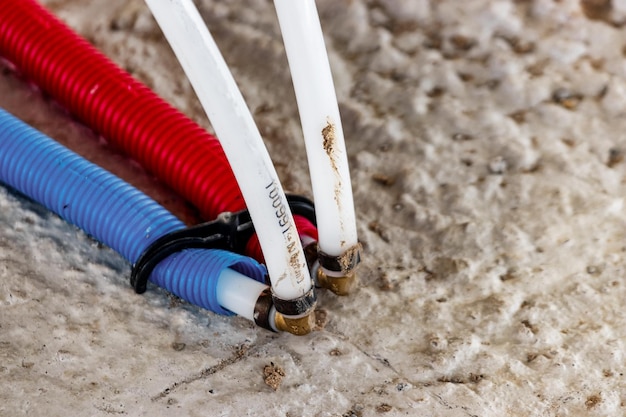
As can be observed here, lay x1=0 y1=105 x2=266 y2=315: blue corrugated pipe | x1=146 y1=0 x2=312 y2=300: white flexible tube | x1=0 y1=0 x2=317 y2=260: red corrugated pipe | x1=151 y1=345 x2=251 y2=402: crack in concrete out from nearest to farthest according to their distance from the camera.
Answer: x1=146 y1=0 x2=312 y2=300: white flexible tube → x1=151 y1=345 x2=251 y2=402: crack in concrete → x1=0 y1=105 x2=266 y2=315: blue corrugated pipe → x1=0 y1=0 x2=317 y2=260: red corrugated pipe

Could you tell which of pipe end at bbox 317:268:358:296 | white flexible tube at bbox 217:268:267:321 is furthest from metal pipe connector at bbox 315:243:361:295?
white flexible tube at bbox 217:268:267:321

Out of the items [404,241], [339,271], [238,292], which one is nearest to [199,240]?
[238,292]

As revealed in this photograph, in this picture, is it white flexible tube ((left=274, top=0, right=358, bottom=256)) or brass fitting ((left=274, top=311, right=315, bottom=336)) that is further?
brass fitting ((left=274, top=311, right=315, bottom=336))

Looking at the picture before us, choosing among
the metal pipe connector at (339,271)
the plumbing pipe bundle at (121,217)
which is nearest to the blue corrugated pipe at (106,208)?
the plumbing pipe bundle at (121,217)

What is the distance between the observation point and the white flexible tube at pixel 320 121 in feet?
3.28

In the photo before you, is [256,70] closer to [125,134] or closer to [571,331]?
[125,134]

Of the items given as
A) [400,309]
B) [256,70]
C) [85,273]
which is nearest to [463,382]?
[400,309]

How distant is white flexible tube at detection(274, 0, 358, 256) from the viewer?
39.4 inches

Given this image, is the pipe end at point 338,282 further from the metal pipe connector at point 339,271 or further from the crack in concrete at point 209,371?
the crack in concrete at point 209,371

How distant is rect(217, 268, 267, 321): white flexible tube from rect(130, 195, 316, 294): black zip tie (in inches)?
3.4

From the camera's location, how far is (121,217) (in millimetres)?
1280

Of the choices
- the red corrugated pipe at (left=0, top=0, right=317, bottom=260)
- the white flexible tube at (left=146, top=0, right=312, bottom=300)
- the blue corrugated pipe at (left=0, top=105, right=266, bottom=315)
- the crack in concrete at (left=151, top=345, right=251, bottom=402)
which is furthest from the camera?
the red corrugated pipe at (left=0, top=0, right=317, bottom=260)

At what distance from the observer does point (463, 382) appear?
1.13m

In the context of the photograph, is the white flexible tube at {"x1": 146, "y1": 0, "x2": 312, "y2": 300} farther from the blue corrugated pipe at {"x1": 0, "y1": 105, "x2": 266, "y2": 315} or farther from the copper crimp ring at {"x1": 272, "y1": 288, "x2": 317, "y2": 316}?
the blue corrugated pipe at {"x1": 0, "y1": 105, "x2": 266, "y2": 315}
